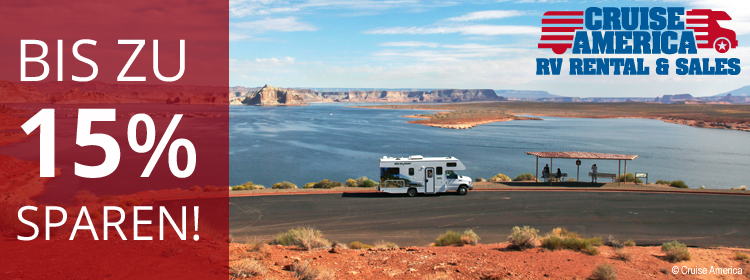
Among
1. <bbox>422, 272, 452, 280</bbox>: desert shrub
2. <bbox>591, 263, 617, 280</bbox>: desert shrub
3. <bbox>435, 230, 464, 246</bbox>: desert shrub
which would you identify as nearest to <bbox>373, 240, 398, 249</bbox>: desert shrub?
<bbox>435, 230, 464, 246</bbox>: desert shrub

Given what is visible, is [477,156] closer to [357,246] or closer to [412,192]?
[412,192]

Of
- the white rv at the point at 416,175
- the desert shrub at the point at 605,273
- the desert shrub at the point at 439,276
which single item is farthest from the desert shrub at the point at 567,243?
the white rv at the point at 416,175

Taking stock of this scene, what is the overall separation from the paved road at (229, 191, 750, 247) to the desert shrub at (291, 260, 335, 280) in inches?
A: 176

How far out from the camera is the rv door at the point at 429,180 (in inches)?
837

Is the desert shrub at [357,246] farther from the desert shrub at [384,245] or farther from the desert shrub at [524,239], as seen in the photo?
the desert shrub at [524,239]

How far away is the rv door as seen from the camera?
21266mm

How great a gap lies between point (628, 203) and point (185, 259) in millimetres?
Result: 17993

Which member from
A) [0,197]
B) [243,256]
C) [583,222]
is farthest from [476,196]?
[0,197]

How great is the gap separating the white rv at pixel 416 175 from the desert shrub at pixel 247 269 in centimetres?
1243

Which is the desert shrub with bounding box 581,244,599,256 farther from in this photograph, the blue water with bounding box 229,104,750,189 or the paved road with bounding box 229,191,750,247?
the blue water with bounding box 229,104,750,189

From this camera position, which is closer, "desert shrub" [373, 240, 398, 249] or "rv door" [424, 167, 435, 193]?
"desert shrub" [373, 240, 398, 249]

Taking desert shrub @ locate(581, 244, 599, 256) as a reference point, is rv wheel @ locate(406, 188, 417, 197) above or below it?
below

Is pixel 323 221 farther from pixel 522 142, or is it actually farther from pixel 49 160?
pixel 522 142

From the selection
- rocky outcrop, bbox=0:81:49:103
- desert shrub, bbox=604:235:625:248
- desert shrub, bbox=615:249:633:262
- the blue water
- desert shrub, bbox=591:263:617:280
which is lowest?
the blue water
